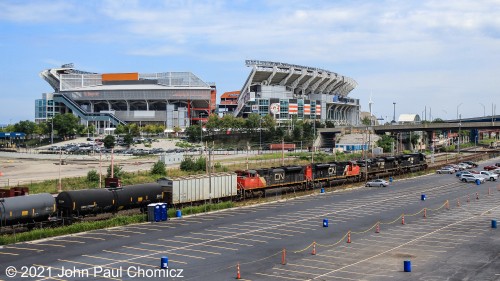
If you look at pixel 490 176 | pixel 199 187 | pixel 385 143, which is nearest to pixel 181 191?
pixel 199 187

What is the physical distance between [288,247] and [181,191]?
19273 millimetres

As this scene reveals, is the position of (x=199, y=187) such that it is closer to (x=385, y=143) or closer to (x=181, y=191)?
(x=181, y=191)

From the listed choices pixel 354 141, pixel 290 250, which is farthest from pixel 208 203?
pixel 354 141

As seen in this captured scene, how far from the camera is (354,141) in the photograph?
6796 inches

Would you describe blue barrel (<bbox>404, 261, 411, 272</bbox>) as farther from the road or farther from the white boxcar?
the white boxcar

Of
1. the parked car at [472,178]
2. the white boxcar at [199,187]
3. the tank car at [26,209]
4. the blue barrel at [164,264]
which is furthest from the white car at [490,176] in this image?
the blue barrel at [164,264]

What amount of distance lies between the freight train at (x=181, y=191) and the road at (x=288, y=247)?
295 cm

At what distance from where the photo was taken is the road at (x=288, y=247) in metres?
29.7

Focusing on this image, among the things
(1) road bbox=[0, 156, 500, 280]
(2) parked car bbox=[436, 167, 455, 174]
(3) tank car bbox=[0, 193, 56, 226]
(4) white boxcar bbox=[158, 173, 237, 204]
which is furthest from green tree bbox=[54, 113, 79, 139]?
(3) tank car bbox=[0, 193, 56, 226]

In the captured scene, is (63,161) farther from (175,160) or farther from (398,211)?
(398,211)

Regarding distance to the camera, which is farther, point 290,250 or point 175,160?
point 175,160

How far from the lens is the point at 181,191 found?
5309 cm

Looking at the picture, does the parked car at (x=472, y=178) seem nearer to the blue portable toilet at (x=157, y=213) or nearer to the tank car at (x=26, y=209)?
the blue portable toilet at (x=157, y=213)

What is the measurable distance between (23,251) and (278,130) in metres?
152
